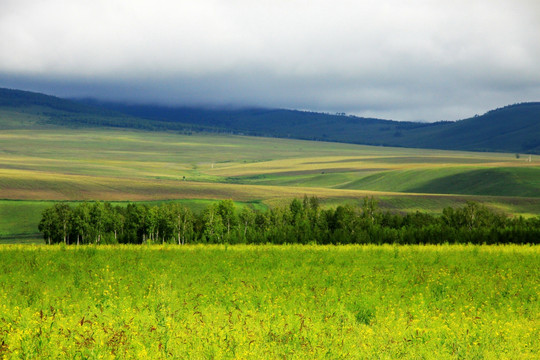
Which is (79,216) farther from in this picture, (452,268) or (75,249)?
(452,268)

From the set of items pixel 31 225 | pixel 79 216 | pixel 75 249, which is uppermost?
pixel 75 249

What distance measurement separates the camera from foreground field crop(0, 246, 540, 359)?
650 inches

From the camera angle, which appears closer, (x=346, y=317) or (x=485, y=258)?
(x=346, y=317)

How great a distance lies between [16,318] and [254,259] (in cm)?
1406

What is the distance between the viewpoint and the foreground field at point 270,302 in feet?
54.1

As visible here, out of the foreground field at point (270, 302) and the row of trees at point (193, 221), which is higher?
the foreground field at point (270, 302)

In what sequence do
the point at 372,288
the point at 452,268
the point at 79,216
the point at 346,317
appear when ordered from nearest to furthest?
the point at 346,317
the point at 372,288
the point at 452,268
the point at 79,216

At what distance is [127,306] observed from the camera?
69.7 ft

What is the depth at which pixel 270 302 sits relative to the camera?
879 inches

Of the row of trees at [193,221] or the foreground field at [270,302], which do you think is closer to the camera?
the foreground field at [270,302]

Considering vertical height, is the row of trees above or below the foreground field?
below

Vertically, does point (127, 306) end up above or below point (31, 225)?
above

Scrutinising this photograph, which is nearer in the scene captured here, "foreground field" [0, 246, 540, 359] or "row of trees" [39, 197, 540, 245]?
"foreground field" [0, 246, 540, 359]

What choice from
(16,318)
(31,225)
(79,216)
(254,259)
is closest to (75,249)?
(254,259)
